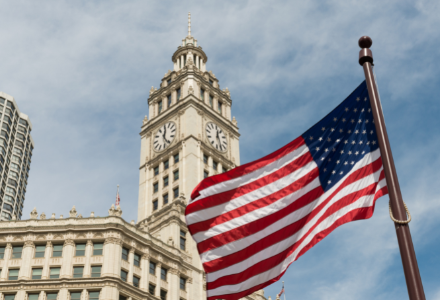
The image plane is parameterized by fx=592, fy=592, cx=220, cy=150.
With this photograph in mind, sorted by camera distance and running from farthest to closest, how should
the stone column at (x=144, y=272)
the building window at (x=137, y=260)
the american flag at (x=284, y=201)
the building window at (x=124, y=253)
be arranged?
the building window at (x=137, y=260) < the building window at (x=124, y=253) < the stone column at (x=144, y=272) < the american flag at (x=284, y=201)

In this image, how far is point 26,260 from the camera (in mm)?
73750

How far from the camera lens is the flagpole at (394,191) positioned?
14906 mm

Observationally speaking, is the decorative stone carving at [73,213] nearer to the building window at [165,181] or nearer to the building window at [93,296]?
the building window at [93,296]

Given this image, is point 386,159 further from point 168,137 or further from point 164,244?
point 168,137

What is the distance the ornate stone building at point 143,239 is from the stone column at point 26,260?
0.40 feet

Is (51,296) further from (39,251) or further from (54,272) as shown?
(39,251)

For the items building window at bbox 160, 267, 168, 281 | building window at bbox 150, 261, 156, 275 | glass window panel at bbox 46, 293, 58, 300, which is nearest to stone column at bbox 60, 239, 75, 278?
glass window panel at bbox 46, 293, 58, 300

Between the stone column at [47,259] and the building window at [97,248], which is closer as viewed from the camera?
the stone column at [47,259]

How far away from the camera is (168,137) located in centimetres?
10581

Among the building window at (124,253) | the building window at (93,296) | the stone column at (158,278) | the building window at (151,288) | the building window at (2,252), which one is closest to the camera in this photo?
the building window at (93,296)

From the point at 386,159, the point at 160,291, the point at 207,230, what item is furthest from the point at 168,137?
the point at 386,159

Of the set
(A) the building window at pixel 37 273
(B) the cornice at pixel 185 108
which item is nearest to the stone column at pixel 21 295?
(A) the building window at pixel 37 273

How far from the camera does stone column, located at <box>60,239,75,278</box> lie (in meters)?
72.6

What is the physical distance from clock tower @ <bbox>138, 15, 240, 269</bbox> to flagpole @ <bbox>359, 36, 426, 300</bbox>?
68204mm
